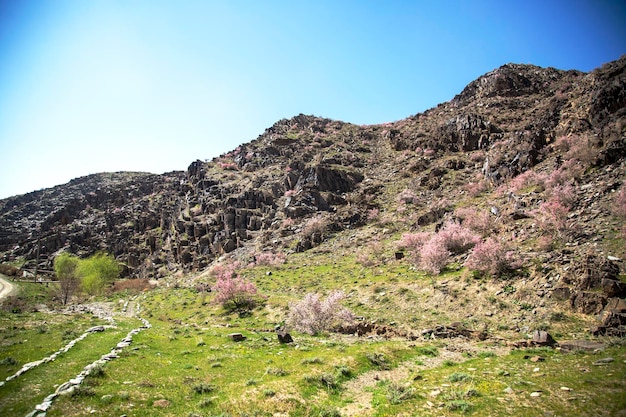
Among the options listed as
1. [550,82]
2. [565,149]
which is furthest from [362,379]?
[550,82]

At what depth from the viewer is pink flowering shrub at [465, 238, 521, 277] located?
2973 centimetres

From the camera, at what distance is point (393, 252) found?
5334 centimetres

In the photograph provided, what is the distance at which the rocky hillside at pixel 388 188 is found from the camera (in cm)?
3700

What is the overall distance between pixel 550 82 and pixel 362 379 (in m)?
136

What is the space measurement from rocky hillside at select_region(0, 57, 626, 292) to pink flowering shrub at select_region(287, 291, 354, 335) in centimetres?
2026

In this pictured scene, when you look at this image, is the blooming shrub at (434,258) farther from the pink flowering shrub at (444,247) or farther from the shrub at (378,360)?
the shrub at (378,360)

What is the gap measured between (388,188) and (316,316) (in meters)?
65.1

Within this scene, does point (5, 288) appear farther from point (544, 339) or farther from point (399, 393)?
point (544, 339)

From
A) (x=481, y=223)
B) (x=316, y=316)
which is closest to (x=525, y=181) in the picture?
(x=481, y=223)

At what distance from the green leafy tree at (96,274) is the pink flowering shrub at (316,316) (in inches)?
2767

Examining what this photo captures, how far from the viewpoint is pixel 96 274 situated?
78000 millimetres

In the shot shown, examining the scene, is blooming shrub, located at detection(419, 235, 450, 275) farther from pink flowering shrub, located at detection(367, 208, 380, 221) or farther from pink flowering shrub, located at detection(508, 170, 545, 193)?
pink flowering shrub, located at detection(367, 208, 380, 221)

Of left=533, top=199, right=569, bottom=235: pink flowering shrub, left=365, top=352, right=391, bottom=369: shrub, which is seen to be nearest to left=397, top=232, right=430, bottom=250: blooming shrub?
left=533, top=199, right=569, bottom=235: pink flowering shrub

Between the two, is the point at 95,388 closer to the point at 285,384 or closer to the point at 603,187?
the point at 285,384
